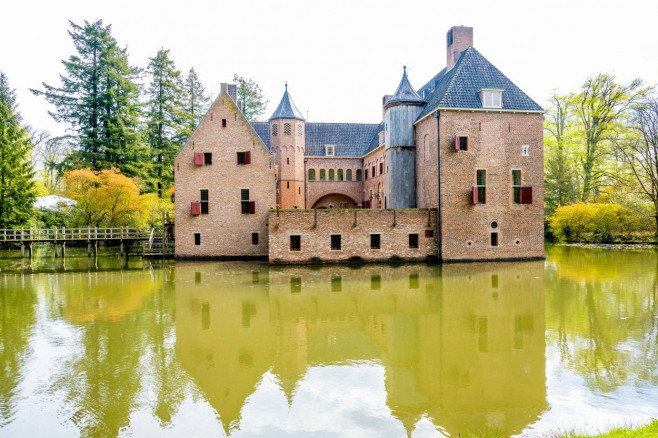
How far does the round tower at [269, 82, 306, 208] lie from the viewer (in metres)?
29.0

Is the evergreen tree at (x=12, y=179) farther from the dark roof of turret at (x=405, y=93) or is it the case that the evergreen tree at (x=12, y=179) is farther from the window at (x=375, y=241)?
the dark roof of turret at (x=405, y=93)

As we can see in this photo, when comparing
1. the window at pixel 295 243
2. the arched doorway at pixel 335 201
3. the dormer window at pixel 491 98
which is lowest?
the window at pixel 295 243

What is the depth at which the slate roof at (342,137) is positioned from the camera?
3303 cm

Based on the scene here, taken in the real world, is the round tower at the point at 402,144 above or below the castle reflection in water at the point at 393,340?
above

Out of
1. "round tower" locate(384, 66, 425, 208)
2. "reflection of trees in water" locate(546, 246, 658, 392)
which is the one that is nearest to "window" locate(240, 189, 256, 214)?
"round tower" locate(384, 66, 425, 208)

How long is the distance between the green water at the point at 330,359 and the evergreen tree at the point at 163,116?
20098 millimetres

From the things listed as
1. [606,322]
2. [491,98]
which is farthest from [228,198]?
[606,322]

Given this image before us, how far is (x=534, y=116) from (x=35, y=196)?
2912 centimetres

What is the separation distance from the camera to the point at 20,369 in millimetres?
6926

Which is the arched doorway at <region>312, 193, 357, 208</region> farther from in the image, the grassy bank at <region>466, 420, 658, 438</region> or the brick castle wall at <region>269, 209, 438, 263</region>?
the grassy bank at <region>466, 420, 658, 438</region>

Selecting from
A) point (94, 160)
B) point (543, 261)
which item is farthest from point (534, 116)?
point (94, 160)

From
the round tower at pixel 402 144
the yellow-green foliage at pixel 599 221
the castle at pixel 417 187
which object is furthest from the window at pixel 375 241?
the yellow-green foliage at pixel 599 221

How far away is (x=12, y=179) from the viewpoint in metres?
→ 27.9

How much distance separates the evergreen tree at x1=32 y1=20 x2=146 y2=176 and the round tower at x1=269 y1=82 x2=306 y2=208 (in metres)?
9.35
